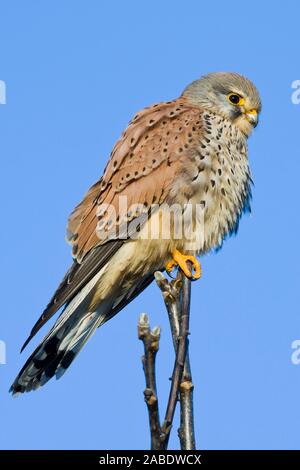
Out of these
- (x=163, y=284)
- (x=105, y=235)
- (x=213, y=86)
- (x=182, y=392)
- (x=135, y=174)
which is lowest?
(x=182, y=392)

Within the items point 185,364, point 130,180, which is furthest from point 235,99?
point 185,364

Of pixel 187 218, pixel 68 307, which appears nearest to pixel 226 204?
pixel 187 218

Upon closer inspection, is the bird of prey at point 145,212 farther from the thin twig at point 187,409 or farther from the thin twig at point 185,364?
the thin twig at point 187,409

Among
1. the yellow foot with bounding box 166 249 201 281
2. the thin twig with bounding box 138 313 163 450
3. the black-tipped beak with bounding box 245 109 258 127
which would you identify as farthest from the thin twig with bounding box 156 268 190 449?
the black-tipped beak with bounding box 245 109 258 127

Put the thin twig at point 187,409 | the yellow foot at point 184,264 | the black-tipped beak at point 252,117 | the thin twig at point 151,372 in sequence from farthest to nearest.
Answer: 1. the black-tipped beak at point 252,117
2. the yellow foot at point 184,264
3. the thin twig at point 187,409
4. the thin twig at point 151,372

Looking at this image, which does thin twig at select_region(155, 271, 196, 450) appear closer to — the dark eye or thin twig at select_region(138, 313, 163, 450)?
thin twig at select_region(138, 313, 163, 450)

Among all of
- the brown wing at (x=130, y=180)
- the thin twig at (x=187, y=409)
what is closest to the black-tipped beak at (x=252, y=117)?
the brown wing at (x=130, y=180)

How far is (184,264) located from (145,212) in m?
0.40

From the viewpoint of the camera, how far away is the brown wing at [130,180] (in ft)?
16.0

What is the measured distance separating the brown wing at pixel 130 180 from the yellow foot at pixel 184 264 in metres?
0.28

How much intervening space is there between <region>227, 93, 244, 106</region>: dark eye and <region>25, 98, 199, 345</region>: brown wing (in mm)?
267

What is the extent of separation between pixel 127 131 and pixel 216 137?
54cm
